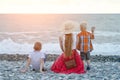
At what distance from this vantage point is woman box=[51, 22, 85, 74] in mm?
10000

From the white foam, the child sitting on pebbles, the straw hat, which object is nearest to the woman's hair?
the straw hat

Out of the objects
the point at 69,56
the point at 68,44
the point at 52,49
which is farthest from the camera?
the point at 52,49

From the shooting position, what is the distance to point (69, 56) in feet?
33.1

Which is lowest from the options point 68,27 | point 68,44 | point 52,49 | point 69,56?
point 52,49

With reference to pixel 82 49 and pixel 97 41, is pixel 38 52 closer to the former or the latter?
pixel 82 49

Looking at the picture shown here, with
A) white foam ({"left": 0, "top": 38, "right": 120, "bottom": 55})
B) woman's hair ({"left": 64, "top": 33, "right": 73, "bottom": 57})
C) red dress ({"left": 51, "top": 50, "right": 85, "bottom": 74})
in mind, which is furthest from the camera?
white foam ({"left": 0, "top": 38, "right": 120, "bottom": 55})

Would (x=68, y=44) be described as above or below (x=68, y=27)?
below

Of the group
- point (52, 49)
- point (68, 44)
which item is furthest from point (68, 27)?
point (52, 49)

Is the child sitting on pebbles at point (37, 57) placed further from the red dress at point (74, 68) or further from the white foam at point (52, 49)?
the white foam at point (52, 49)

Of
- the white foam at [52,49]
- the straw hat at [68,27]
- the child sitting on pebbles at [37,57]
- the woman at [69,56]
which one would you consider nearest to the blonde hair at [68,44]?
the woman at [69,56]

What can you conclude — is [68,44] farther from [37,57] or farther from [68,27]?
[37,57]

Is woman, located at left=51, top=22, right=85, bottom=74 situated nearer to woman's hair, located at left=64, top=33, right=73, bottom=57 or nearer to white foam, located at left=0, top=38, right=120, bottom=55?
woman's hair, located at left=64, top=33, right=73, bottom=57

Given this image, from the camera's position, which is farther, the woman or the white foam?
the white foam

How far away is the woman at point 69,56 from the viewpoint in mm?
10000
